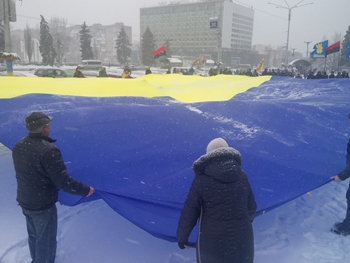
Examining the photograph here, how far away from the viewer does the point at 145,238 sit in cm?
350

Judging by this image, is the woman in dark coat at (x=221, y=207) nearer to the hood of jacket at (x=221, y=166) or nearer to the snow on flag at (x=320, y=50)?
the hood of jacket at (x=221, y=166)

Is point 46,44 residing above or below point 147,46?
below

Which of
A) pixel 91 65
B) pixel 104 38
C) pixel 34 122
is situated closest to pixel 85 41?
pixel 91 65

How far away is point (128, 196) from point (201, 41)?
9487 cm

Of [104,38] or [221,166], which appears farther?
[104,38]

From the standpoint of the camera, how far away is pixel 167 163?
3000mm

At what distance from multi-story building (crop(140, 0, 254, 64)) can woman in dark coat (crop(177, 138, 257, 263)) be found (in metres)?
87.1

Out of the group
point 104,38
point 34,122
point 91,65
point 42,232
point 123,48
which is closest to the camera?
point 34,122

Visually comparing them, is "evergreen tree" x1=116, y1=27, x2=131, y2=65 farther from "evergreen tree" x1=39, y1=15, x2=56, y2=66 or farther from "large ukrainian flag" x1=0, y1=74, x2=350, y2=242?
"large ukrainian flag" x1=0, y1=74, x2=350, y2=242

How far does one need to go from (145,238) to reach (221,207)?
1.84 m

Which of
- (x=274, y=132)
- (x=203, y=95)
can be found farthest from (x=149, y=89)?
(x=274, y=132)

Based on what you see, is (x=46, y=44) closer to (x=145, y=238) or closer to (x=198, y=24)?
(x=145, y=238)

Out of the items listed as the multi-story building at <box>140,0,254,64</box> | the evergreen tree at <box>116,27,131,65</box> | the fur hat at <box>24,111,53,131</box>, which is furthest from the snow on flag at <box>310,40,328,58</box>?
the multi-story building at <box>140,0,254,64</box>

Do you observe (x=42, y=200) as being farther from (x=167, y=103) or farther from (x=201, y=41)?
(x=201, y=41)
